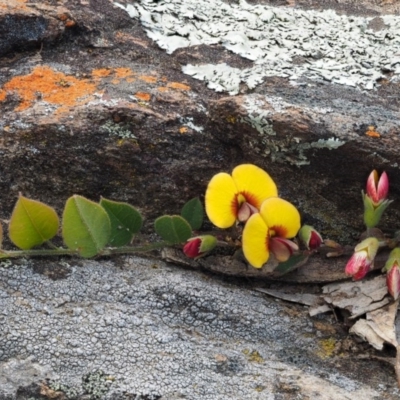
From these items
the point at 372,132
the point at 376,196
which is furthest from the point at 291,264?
the point at 372,132

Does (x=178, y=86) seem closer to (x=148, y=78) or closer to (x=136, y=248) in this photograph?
(x=148, y=78)

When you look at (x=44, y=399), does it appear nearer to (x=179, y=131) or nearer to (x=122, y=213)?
(x=122, y=213)

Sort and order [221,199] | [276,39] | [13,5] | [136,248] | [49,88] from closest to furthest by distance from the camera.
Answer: [221,199], [136,248], [49,88], [13,5], [276,39]

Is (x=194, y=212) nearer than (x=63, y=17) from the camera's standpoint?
Yes

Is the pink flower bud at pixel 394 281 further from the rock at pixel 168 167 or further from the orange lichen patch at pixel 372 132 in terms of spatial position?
the orange lichen patch at pixel 372 132

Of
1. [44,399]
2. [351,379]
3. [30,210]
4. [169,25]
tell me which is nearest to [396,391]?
[351,379]

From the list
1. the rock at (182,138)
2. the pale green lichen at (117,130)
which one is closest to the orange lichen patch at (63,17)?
the rock at (182,138)
